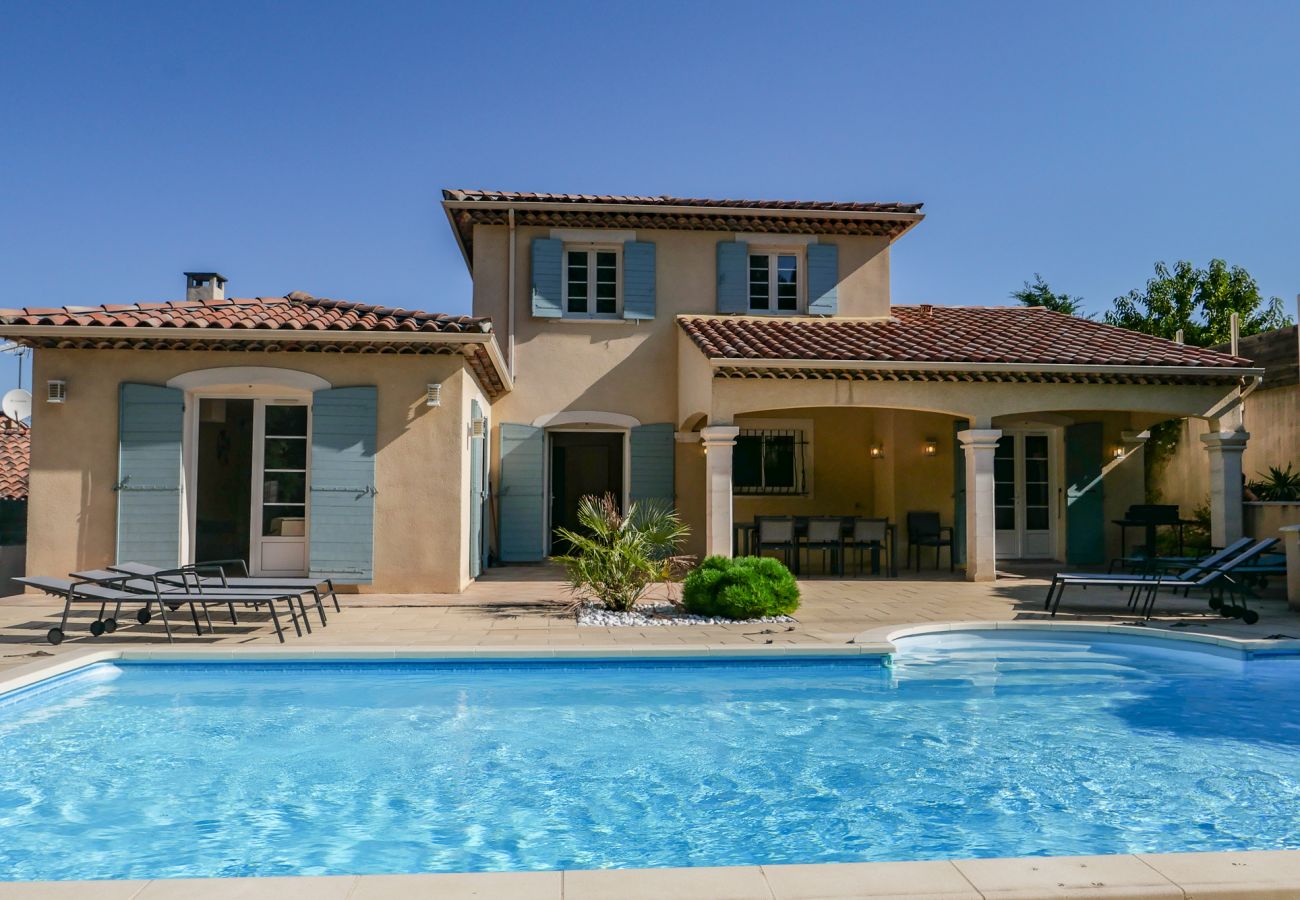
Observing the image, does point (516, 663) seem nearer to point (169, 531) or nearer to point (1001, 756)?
point (1001, 756)

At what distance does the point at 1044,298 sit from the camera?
2725cm

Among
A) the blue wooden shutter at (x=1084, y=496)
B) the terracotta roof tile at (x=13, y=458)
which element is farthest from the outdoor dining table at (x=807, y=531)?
the terracotta roof tile at (x=13, y=458)

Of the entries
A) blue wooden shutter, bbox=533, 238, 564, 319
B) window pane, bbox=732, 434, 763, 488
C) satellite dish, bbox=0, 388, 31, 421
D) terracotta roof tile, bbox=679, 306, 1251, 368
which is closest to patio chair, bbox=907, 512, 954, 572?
window pane, bbox=732, 434, 763, 488

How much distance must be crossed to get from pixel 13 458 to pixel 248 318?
7879 mm

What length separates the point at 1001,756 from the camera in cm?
520

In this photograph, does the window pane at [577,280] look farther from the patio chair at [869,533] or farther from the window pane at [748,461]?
the patio chair at [869,533]

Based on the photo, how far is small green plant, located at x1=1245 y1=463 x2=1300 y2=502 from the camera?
45.5ft

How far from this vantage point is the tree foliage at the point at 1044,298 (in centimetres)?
2689

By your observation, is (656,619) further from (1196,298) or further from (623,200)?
(1196,298)

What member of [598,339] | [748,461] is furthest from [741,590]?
[598,339]

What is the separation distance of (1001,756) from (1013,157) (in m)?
11.8

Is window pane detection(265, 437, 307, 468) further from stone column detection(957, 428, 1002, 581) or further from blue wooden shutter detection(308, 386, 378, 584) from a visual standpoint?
stone column detection(957, 428, 1002, 581)

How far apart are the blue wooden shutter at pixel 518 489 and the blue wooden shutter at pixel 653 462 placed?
1569 mm

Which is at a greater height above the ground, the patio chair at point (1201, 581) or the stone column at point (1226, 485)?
the stone column at point (1226, 485)
